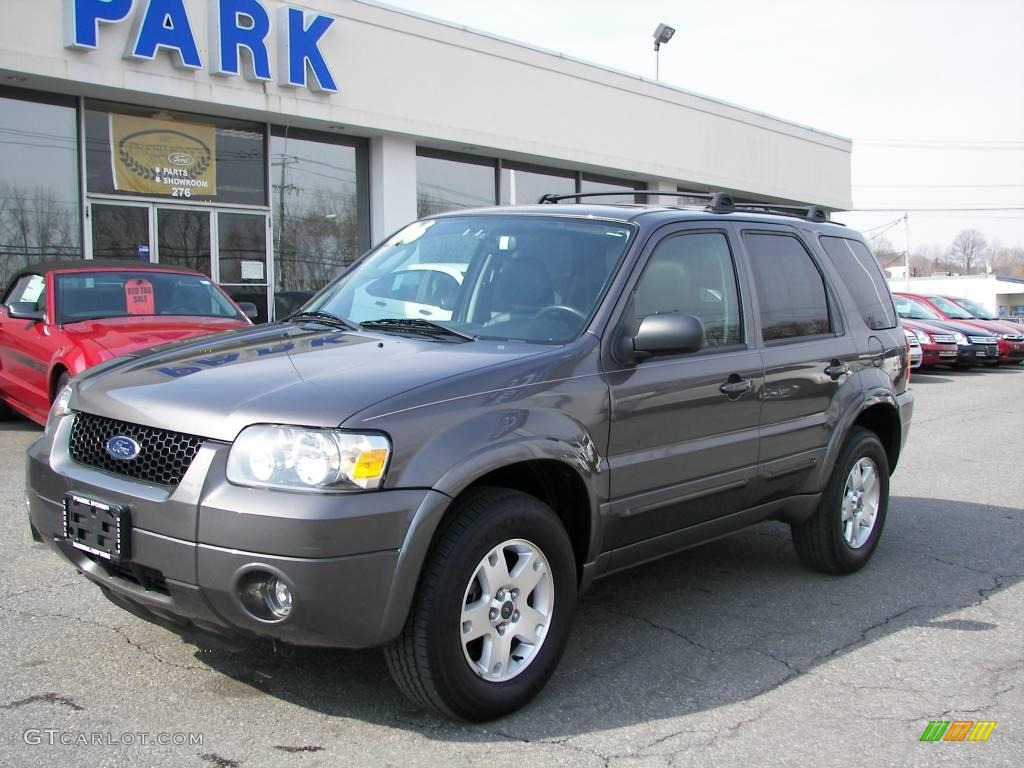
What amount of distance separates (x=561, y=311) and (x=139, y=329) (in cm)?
529

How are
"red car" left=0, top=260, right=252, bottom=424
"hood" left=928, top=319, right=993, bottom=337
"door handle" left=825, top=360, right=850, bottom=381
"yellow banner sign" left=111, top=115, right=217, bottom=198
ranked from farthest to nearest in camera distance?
"hood" left=928, top=319, right=993, bottom=337
"yellow banner sign" left=111, top=115, right=217, bottom=198
"red car" left=0, top=260, right=252, bottom=424
"door handle" left=825, top=360, right=850, bottom=381

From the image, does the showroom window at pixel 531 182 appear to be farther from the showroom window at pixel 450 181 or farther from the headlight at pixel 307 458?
the headlight at pixel 307 458

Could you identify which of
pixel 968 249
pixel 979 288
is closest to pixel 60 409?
pixel 979 288

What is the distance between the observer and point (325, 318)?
4.55 metres

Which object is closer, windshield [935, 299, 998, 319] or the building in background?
windshield [935, 299, 998, 319]

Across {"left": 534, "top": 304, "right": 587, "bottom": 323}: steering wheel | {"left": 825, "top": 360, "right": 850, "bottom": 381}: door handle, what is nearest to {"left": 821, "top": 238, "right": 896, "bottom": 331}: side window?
{"left": 825, "top": 360, "right": 850, "bottom": 381}: door handle

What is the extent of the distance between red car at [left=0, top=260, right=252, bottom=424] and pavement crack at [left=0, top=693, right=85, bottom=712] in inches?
184

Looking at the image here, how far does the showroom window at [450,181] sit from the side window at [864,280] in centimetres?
1234

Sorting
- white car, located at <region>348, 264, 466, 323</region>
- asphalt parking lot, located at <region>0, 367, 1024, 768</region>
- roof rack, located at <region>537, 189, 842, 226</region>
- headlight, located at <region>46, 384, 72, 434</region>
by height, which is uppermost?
roof rack, located at <region>537, 189, 842, 226</region>

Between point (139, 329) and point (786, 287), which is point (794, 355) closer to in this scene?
point (786, 287)

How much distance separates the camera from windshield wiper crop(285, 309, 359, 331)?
4.36 meters

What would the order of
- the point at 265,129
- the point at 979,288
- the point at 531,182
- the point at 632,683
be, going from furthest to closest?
the point at 979,288 → the point at 531,182 → the point at 265,129 → the point at 632,683

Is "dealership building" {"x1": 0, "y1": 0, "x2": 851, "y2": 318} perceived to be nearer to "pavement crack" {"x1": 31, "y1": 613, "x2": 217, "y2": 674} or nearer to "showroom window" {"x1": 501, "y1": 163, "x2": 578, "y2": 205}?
"showroom window" {"x1": 501, "y1": 163, "x2": 578, "y2": 205}

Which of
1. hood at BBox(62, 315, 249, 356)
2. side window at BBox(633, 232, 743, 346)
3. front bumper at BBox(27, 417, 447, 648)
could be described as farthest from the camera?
hood at BBox(62, 315, 249, 356)
